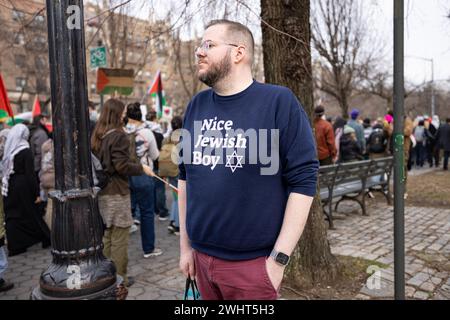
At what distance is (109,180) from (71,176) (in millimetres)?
2435

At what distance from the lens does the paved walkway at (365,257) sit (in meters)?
4.32

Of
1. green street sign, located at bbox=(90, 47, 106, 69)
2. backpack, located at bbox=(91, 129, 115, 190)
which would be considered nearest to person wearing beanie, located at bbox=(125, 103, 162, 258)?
backpack, located at bbox=(91, 129, 115, 190)

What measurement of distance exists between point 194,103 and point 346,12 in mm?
16874

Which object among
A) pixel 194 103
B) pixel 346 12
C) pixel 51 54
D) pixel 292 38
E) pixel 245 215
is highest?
pixel 346 12

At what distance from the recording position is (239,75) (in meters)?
2.15

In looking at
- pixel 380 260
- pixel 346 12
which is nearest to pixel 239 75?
pixel 380 260

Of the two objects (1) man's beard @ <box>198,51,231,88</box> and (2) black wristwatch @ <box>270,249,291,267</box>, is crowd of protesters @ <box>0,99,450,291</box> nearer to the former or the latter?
(1) man's beard @ <box>198,51,231,88</box>

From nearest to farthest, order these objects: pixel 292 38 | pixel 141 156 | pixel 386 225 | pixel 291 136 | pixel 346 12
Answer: pixel 291 136 < pixel 292 38 < pixel 141 156 < pixel 386 225 < pixel 346 12

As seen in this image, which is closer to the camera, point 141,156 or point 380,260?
point 380,260

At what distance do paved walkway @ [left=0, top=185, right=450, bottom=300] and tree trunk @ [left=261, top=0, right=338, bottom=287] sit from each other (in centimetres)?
53

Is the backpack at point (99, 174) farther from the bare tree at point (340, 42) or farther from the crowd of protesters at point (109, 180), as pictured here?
the bare tree at point (340, 42)
